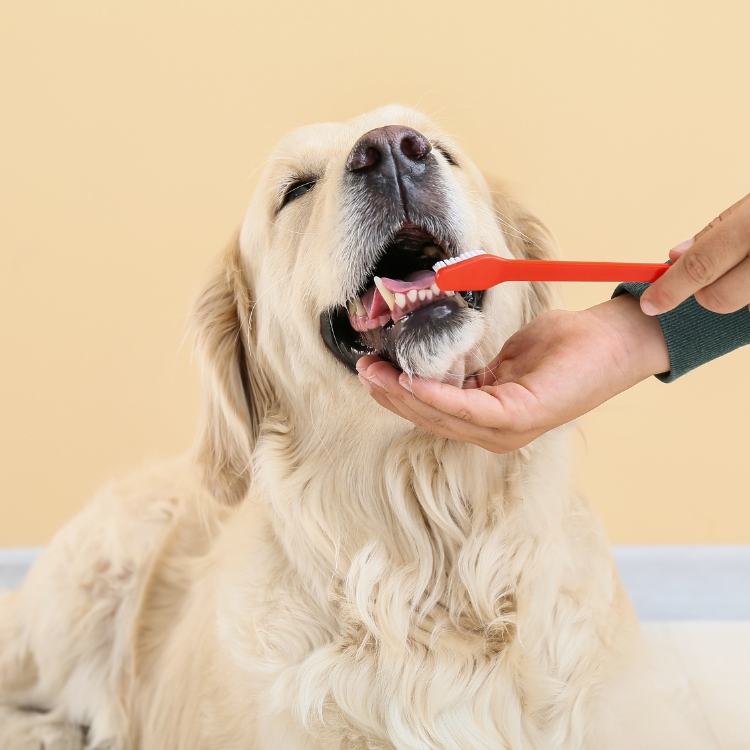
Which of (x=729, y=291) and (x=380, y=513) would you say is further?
(x=380, y=513)

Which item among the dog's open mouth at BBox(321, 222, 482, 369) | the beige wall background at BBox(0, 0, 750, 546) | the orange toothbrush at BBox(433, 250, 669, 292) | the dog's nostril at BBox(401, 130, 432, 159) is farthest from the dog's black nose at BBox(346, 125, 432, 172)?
the beige wall background at BBox(0, 0, 750, 546)

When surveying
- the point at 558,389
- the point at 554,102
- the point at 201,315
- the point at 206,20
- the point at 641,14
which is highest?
the point at 206,20

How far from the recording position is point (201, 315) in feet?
5.12

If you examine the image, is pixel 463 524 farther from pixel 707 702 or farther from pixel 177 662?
pixel 707 702

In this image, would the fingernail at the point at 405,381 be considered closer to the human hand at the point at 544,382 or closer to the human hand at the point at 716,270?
the human hand at the point at 544,382

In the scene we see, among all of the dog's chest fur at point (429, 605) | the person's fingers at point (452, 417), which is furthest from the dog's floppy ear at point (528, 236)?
the person's fingers at point (452, 417)

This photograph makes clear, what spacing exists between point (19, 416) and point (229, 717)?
5.67 ft

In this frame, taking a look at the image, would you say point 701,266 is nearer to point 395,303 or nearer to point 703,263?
point 703,263

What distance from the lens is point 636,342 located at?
1.15m

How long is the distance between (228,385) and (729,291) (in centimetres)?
94

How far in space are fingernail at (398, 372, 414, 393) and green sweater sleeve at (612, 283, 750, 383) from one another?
396 millimetres

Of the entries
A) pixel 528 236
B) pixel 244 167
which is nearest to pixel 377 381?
pixel 528 236

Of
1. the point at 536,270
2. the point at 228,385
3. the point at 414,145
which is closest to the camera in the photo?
the point at 536,270

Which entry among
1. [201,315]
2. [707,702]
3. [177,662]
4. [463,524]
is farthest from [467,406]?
[707,702]
